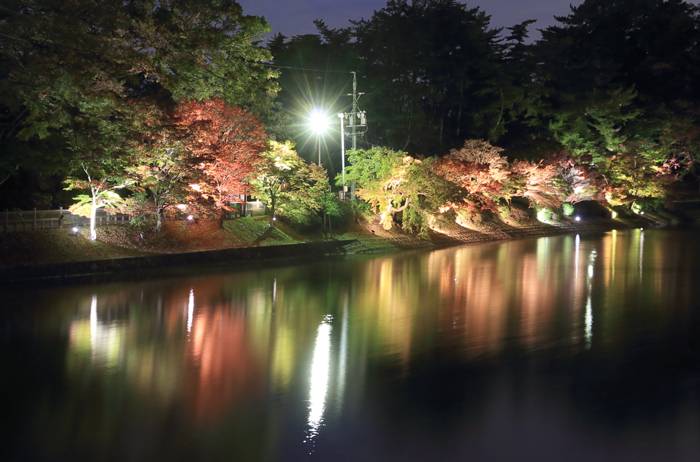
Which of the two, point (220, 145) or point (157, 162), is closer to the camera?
point (157, 162)

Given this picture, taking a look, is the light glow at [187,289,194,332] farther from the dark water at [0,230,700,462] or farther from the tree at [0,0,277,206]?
the tree at [0,0,277,206]

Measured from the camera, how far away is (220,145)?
24547 millimetres

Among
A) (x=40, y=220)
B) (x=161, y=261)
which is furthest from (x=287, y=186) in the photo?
(x=40, y=220)

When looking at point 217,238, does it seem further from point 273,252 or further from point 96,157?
point 96,157

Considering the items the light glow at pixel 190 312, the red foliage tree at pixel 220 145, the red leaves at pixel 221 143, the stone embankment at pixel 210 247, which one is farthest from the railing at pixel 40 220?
the light glow at pixel 190 312

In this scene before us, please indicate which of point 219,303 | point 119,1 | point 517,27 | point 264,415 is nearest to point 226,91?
point 119,1

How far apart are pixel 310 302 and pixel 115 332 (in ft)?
14.3

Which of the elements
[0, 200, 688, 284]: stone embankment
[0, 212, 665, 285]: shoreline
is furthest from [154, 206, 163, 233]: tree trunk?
[0, 212, 665, 285]: shoreline

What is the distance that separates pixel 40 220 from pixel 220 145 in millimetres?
6992

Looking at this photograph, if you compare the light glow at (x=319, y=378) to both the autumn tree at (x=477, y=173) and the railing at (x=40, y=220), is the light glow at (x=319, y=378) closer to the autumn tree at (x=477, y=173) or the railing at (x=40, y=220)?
the railing at (x=40, y=220)

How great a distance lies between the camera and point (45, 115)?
1747 cm

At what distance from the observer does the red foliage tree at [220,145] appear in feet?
75.4

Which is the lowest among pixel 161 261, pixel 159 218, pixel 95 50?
pixel 161 261

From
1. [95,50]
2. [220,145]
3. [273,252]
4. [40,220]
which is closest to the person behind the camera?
[95,50]
